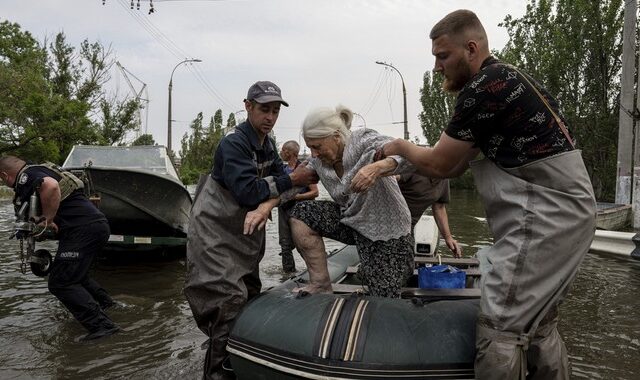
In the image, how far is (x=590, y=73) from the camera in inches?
1016

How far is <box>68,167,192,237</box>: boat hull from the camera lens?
7476 mm

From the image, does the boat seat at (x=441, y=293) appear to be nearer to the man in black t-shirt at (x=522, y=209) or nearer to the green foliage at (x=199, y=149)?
the man in black t-shirt at (x=522, y=209)

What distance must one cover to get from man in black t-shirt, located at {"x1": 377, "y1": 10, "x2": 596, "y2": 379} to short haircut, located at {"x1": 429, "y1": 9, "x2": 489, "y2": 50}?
16 cm

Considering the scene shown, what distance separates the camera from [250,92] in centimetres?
359

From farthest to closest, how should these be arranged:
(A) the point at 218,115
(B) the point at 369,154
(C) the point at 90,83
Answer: (A) the point at 218,115
(C) the point at 90,83
(B) the point at 369,154

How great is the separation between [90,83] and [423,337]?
40.3m

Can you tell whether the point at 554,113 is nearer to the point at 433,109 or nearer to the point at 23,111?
the point at 23,111

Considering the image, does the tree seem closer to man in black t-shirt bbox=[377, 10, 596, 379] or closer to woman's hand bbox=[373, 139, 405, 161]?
woman's hand bbox=[373, 139, 405, 161]

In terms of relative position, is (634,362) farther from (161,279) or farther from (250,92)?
(161,279)

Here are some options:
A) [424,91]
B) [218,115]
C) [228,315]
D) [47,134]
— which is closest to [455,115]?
[228,315]

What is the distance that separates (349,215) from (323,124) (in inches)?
25.0

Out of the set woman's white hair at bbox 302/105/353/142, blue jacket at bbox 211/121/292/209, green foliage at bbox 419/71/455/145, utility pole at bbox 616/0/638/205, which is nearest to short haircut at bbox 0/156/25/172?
blue jacket at bbox 211/121/292/209

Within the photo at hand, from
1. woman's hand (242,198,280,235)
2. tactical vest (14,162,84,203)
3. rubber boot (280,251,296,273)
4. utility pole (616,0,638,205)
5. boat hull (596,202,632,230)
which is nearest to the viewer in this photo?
woman's hand (242,198,280,235)

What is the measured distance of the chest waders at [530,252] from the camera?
2.17m
